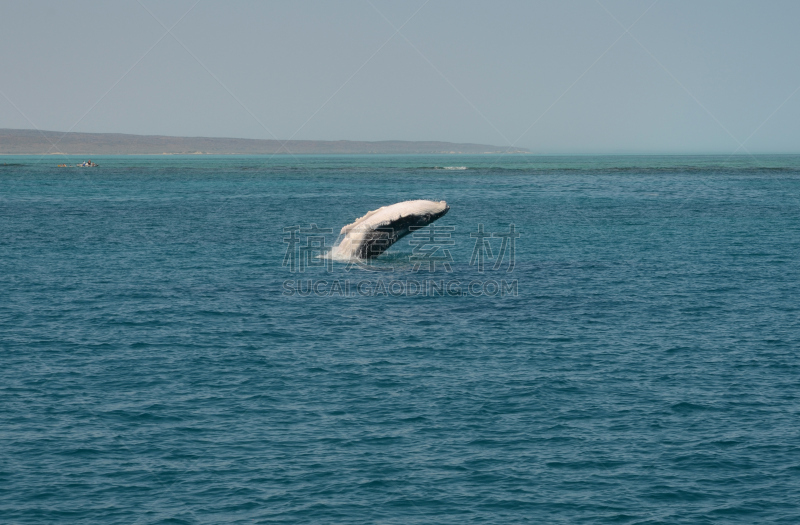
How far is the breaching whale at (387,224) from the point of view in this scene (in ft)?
147

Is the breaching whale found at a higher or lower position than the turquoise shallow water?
higher

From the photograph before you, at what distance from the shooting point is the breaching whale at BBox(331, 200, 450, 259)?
4466 centimetres

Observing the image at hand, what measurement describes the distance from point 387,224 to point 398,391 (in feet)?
66.4

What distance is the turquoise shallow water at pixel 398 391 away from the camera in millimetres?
19781

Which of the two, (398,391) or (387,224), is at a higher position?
(387,224)

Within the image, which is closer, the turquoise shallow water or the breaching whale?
the turquoise shallow water

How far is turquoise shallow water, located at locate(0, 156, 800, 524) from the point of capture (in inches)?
779

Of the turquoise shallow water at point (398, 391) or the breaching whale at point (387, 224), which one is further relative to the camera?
the breaching whale at point (387, 224)

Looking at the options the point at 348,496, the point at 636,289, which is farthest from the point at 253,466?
the point at 636,289

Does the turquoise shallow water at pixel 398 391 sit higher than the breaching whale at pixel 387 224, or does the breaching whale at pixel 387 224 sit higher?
the breaching whale at pixel 387 224

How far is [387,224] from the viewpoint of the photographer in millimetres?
46125

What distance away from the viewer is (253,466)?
21.2 metres

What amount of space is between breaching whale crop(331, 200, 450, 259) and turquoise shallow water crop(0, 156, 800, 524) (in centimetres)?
187

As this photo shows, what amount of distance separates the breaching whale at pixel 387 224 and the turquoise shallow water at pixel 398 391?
1870mm
